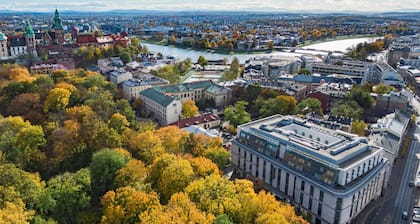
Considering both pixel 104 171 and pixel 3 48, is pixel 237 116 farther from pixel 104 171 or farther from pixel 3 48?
pixel 3 48

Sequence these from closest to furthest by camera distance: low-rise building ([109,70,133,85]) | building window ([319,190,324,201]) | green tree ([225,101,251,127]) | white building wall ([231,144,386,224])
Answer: white building wall ([231,144,386,224]) → building window ([319,190,324,201]) → green tree ([225,101,251,127]) → low-rise building ([109,70,133,85])

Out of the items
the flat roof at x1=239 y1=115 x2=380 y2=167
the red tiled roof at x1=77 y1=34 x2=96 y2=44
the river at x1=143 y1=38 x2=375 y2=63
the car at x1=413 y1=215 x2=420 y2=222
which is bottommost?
the car at x1=413 y1=215 x2=420 y2=222

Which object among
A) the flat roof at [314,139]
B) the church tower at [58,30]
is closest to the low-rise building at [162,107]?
the flat roof at [314,139]

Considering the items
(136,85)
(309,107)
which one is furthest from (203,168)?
(136,85)

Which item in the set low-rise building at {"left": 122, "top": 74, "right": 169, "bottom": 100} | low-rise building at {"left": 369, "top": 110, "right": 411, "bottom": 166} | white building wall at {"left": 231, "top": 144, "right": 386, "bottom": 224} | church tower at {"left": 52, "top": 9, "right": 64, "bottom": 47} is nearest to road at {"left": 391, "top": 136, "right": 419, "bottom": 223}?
low-rise building at {"left": 369, "top": 110, "right": 411, "bottom": 166}

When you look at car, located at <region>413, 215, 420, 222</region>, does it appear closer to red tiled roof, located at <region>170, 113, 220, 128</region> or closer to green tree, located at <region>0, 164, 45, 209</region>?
red tiled roof, located at <region>170, 113, 220, 128</region>

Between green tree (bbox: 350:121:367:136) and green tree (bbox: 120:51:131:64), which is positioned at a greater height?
green tree (bbox: 120:51:131:64)

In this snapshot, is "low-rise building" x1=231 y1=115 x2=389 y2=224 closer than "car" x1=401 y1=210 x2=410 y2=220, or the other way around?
"low-rise building" x1=231 y1=115 x2=389 y2=224
